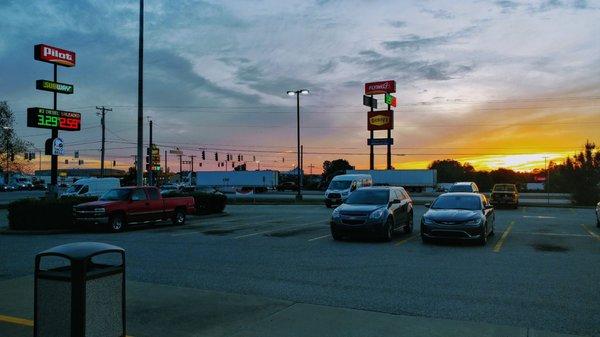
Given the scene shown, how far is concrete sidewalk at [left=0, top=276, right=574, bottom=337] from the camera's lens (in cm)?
585

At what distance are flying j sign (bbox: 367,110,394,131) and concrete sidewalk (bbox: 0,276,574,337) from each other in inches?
→ 2575

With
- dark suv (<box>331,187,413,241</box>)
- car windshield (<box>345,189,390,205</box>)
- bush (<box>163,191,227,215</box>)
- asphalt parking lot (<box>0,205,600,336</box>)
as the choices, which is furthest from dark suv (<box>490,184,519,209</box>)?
car windshield (<box>345,189,390,205</box>)

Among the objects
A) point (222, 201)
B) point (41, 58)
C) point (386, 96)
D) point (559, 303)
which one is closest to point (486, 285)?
point (559, 303)

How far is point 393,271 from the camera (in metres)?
10.0

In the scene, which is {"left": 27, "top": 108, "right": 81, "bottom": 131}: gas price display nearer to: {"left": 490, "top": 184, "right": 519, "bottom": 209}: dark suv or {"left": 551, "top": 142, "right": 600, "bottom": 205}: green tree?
{"left": 490, "top": 184, "right": 519, "bottom": 209}: dark suv

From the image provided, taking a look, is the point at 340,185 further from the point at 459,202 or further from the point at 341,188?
the point at 459,202

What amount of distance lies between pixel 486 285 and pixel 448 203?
7185 mm

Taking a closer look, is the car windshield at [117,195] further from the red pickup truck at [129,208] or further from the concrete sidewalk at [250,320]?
the concrete sidewalk at [250,320]

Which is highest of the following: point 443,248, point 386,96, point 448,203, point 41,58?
point 386,96

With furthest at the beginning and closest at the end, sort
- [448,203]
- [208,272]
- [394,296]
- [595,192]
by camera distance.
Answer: [595,192]
[448,203]
[208,272]
[394,296]

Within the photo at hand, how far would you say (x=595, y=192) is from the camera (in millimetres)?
43344

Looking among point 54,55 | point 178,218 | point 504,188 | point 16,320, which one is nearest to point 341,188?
point 504,188

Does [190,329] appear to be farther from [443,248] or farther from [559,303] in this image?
[443,248]

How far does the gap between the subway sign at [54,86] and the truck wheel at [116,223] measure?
11.7 m
